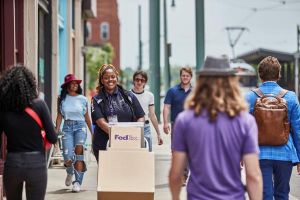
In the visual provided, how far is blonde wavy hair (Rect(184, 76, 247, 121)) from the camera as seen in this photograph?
458 cm

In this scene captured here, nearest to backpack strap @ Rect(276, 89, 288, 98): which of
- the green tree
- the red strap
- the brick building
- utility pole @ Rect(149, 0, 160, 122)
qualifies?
the red strap

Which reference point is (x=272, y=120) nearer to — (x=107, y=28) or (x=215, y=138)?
(x=215, y=138)

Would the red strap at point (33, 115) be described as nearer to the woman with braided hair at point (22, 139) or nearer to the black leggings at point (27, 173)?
the woman with braided hair at point (22, 139)

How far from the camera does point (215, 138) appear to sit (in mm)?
4574

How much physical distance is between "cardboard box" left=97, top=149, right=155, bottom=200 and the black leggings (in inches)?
69.8

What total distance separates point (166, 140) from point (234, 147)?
59.9 ft

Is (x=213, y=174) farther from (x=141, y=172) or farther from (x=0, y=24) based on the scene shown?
(x=0, y=24)

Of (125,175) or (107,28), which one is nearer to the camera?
(125,175)

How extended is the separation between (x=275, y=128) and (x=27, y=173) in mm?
2400

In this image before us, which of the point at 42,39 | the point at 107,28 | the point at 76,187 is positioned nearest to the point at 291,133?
the point at 76,187

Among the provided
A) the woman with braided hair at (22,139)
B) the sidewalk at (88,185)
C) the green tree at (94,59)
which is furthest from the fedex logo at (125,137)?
the green tree at (94,59)

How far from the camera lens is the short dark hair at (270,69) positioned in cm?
722

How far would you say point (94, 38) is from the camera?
372 ft

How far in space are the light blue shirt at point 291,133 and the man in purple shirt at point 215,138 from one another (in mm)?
2512
